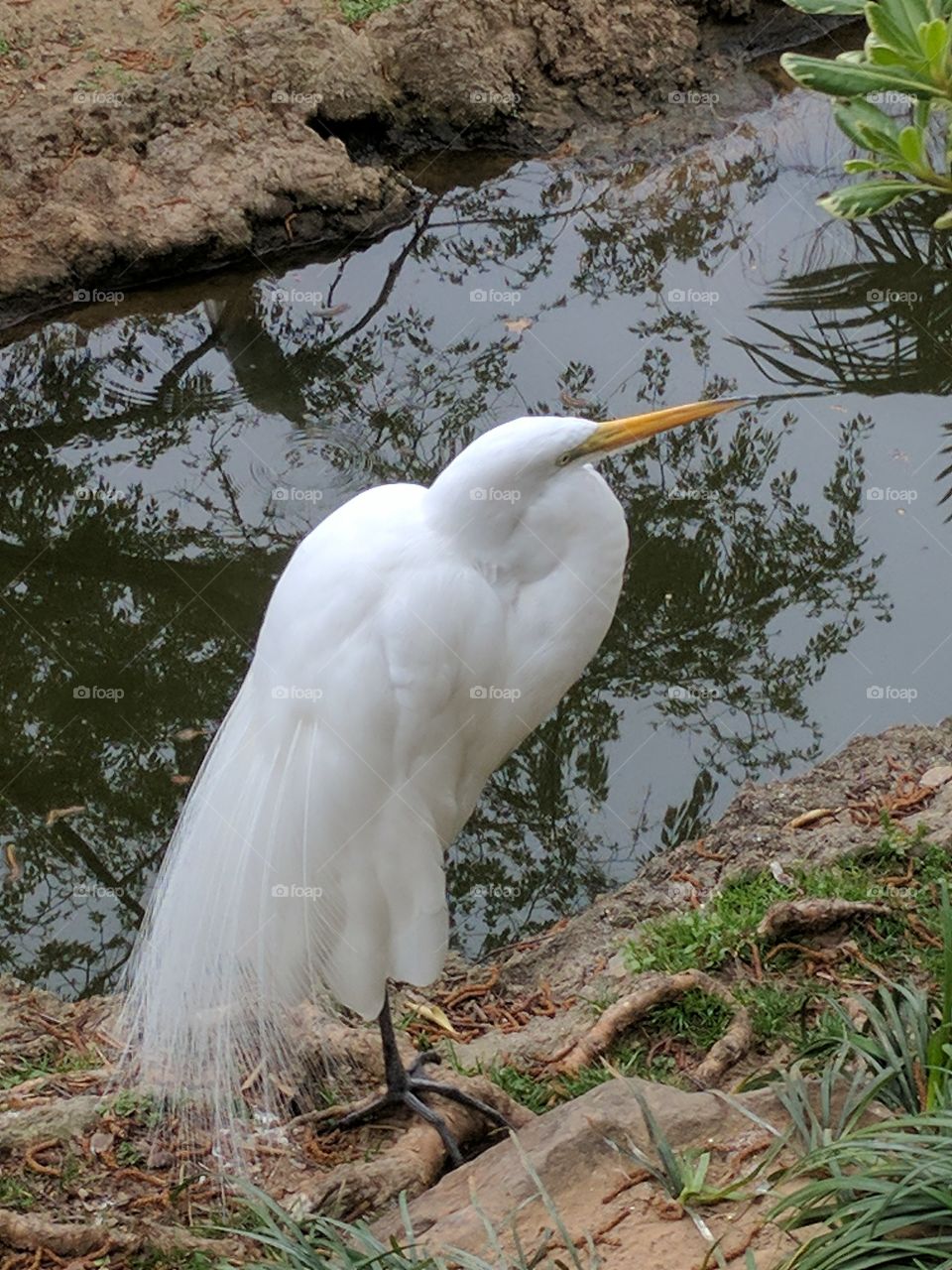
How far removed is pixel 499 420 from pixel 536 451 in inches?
146

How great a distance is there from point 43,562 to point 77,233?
2.28 metres

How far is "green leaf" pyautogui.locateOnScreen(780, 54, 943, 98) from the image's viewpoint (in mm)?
2312

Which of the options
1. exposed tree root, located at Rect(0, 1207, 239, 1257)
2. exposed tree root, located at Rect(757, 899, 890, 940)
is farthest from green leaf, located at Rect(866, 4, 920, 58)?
exposed tree root, located at Rect(0, 1207, 239, 1257)

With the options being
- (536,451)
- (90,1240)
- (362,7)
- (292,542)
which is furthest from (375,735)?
(362,7)

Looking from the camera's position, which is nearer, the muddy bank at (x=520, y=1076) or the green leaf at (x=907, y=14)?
the green leaf at (x=907, y=14)

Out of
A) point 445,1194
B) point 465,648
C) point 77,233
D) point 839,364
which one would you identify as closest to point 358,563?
point 465,648

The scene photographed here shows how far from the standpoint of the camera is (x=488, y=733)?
3359mm

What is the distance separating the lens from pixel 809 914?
3.77 metres

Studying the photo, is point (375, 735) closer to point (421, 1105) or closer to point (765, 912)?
point (421, 1105)

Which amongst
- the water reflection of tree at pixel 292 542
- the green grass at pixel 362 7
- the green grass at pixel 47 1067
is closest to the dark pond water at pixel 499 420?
the water reflection of tree at pixel 292 542

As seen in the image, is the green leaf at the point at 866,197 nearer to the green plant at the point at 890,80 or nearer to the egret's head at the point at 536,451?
the green plant at the point at 890,80

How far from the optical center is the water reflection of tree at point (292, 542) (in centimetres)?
498

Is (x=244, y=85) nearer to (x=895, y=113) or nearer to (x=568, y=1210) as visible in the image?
(x=895, y=113)

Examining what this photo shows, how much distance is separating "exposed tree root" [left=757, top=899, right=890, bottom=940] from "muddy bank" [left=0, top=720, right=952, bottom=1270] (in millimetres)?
21
